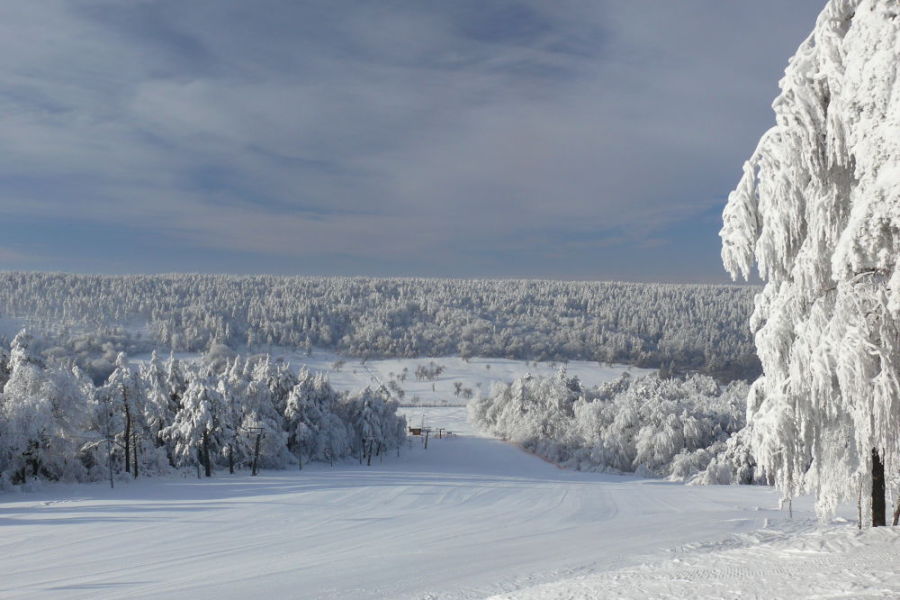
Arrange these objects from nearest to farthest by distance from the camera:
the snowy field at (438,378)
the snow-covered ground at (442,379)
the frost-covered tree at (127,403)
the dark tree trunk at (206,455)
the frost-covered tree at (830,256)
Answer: the frost-covered tree at (830,256) → the frost-covered tree at (127,403) → the dark tree trunk at (206,455) → the snowy field at (438,378) → the snow-covered ground at (442,379)

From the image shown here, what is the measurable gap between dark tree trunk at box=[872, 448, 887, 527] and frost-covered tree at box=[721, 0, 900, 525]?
2cm

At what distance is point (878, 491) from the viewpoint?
10.1 metres

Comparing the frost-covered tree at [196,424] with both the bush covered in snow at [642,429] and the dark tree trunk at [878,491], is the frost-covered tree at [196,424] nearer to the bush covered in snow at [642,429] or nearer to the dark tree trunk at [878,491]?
the bush covered in snow at [642,429]

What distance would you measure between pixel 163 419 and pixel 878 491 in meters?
48.1

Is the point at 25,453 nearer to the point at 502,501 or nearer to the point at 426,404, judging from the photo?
the point at 502,501

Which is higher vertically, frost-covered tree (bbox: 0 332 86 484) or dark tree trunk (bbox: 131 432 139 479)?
frost-covered tree (bbox: 0 332 86 484)

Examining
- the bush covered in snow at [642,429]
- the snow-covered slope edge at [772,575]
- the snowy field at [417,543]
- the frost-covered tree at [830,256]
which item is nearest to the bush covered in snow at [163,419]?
the snowy field at [417,543]

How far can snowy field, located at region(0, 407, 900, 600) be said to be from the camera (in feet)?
31.0

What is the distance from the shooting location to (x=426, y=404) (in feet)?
513

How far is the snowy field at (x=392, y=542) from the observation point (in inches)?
372

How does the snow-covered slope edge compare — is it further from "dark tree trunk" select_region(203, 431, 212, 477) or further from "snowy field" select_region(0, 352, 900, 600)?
"dark tree trunk" select_region(203, 431, 212, 477)

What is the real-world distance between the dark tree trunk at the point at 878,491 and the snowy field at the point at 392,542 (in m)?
0.92

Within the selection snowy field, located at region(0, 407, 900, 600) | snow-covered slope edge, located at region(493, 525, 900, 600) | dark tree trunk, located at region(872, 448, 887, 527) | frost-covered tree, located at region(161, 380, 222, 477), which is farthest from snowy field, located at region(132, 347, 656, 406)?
snow-covered slope edge, located at region(493, 525, 900, 600)

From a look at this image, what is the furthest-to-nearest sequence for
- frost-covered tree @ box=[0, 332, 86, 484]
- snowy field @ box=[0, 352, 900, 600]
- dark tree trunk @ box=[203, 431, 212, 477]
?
1. dark tree trunk @ box=[203, 431, 212, 477]
2. frost-covered tree @ box=[0, 332, 86, 484]
3. snowy field @ box=[0, 352, 900, 600]
